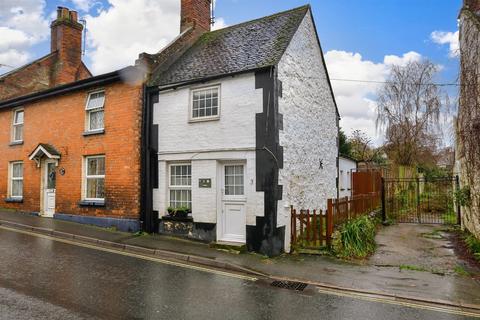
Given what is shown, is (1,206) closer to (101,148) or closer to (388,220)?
(101,148)

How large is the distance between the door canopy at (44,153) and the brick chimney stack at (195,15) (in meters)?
7.53

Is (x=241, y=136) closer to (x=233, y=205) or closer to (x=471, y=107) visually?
(x=233, y=205)

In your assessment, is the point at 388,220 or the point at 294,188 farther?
the point at 388,220

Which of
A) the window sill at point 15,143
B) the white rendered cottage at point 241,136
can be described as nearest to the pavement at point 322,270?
the white rendered cottage at point 241,136

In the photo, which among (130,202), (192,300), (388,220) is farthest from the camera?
(388,220)

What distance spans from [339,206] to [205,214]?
14.0 feet

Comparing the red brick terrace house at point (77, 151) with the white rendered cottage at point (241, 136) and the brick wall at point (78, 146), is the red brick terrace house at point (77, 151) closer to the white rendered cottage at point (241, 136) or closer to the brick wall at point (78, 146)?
the brick wall at point (78, 146)

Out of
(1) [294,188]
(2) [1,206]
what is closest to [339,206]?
(1) [294,188]

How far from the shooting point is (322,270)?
8188 millimetres

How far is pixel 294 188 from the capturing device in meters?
11.1

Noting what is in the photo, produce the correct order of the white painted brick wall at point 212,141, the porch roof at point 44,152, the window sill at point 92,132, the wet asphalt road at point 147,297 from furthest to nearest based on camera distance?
the porch roof at point 44,152 < the window sill at point 92,132 < the white painted brick wall at point 212,141 < the wet asphalt road at point 147,297

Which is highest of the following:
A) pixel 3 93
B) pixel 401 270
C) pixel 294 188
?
pixel 3 93

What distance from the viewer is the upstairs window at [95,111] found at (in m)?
13.4

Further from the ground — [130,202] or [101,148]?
[101,148]
